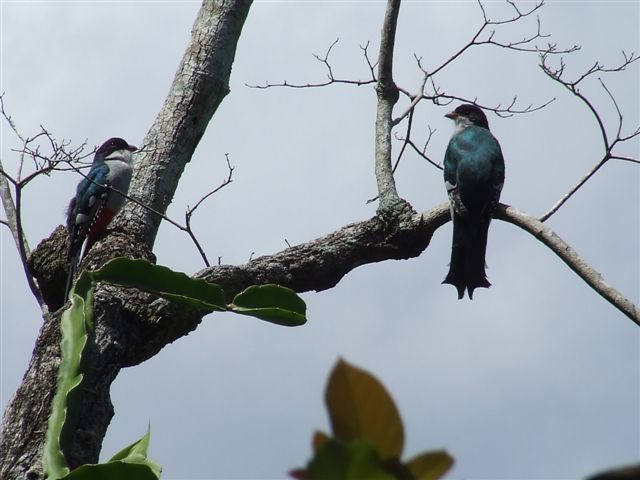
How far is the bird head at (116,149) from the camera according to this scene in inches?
279

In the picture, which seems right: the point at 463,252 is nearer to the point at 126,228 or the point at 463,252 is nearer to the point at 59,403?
the point at 126,228

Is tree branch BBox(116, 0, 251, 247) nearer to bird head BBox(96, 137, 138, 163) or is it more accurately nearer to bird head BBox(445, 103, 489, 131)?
bird head BBox(445, 103, 489, 131)

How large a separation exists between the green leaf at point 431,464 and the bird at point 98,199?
12.2 feet

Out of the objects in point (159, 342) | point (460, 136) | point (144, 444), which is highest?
point (460, 136)

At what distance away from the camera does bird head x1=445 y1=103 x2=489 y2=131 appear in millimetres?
6387

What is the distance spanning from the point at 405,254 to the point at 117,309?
1.25 m

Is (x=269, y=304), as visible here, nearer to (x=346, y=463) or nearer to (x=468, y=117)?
(x=346, y=463)

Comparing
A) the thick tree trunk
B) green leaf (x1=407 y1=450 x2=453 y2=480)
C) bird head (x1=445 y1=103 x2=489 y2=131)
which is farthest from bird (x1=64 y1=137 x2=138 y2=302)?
green leaf (x1=407 y1=450 x2=453 y2=480)

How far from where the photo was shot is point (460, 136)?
18.6 feet

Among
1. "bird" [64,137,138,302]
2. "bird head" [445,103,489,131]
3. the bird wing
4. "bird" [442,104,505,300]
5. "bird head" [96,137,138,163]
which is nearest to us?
"bird" [442,104,505,300]

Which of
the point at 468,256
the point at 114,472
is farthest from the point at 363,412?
the point at 468,256

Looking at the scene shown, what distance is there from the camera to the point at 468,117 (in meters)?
6.45

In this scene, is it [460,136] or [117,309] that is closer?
[117,309]

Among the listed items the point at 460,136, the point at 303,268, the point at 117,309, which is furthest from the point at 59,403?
the point at 460,136
